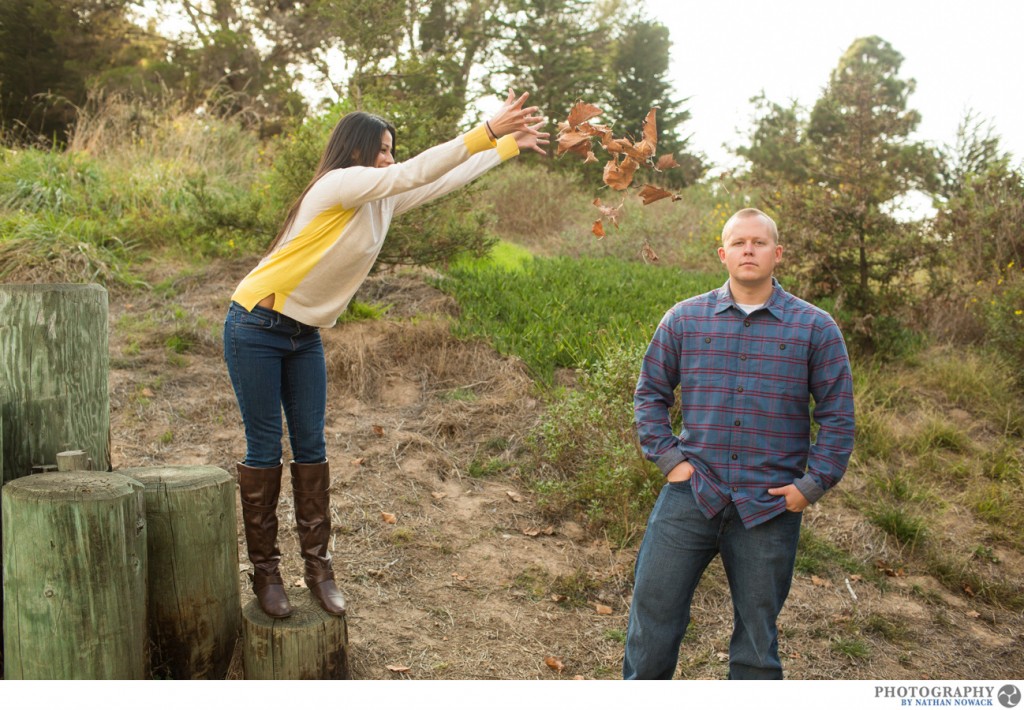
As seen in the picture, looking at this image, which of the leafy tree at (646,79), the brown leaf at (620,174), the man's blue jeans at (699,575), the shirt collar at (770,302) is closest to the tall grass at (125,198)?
the brown leaf at (620,174)

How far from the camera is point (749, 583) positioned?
259 cm

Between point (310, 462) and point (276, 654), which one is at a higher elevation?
point (310, 462)

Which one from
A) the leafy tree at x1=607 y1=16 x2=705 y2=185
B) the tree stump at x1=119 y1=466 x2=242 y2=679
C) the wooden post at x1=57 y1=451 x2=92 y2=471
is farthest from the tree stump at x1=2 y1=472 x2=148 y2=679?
the leafy tree at x1=607 y1=16 x2=705 y2=185

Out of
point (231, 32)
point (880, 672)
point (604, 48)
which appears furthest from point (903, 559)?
point (604, 48)

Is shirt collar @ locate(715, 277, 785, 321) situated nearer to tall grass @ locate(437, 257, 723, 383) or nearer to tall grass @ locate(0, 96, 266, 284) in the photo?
tall grass @ locate(437, 257, 723, 383)

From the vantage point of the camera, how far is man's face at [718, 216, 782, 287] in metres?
2.60

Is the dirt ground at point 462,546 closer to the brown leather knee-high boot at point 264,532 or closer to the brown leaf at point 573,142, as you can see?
the brown leather knee-high boot at point 264,532

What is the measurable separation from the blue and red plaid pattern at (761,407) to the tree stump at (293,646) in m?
1.49

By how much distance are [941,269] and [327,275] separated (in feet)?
27.3

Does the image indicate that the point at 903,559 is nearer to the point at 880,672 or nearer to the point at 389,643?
the point at 880,672

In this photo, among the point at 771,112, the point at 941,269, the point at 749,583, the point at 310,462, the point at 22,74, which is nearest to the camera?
the point at 749,583

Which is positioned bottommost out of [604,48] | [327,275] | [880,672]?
[880,672]

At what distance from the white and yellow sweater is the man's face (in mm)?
874

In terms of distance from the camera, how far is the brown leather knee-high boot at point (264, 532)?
3174 mm
